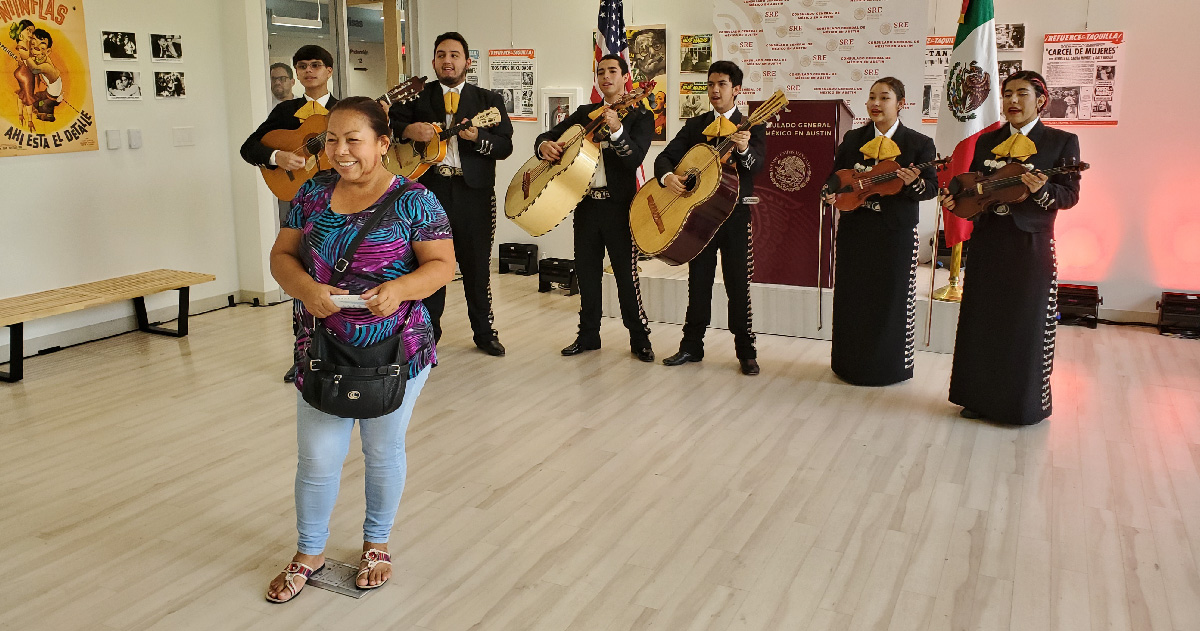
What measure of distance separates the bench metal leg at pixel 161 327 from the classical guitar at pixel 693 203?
306cm

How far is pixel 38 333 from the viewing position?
5898 mm

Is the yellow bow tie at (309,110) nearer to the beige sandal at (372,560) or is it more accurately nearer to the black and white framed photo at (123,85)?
the black and white framed photo at (123,85)

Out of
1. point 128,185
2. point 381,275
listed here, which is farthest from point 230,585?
point 128,185

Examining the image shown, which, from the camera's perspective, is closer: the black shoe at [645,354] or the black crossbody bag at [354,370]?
the black crossbody bag at [354,370]

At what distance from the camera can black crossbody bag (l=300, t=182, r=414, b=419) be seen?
8.86 feet

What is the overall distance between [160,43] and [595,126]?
10.5 feet

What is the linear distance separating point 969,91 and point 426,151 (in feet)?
11.2

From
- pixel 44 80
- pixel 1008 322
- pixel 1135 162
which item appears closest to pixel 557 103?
pixel 44 80

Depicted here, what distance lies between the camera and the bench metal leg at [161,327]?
6332mm

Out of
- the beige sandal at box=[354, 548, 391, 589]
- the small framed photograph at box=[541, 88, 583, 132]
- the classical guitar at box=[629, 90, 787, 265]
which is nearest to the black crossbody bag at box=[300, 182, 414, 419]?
the beige sandal at box=[354, 548, 391, 589]

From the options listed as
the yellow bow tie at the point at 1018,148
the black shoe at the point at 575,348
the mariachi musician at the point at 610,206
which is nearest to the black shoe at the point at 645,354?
the mariachi musician at the point at 610,206

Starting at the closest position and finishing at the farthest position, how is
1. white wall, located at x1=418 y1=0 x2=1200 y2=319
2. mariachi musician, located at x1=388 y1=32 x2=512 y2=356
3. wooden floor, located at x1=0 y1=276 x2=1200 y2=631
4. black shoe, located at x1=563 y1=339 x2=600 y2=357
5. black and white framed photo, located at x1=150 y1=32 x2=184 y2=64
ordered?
wooden floor, located at x1=0 y1=276 x2=1200 y2=631
mariachi musician, located at x1=388 y1=32 x2=512 y2=356
black shoe, located at x1=563 y1=339 x2=600 y2=357
white wall, located at x1=418 y1=0 x2=1200 y2=319
black and white framed photo, located at x1=150 y1=32 x2=184 y2=64

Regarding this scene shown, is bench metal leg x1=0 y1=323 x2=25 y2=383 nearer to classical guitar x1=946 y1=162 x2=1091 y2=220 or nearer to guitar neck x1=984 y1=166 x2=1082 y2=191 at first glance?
classical guitar x1=946 y1=162 x2=1091 y2=220

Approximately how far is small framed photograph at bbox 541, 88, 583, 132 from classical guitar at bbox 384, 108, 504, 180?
106 inches
